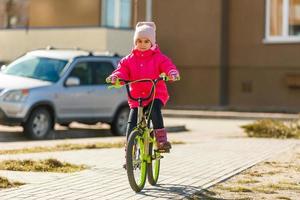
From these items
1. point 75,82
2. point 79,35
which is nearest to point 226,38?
point 79,35

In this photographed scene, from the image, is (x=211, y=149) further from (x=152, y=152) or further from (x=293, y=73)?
(x=293, y=73)

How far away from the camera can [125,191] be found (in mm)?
7719

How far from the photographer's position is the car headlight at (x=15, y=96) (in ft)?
48.0

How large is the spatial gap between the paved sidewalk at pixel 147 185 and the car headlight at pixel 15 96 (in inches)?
135

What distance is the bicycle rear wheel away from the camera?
8094mm

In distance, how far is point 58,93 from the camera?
15.5 metres

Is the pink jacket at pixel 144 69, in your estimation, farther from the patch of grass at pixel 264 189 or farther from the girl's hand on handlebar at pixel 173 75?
the patch of grass at pixel 264 189

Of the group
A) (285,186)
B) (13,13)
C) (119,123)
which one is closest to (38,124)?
(119,123)

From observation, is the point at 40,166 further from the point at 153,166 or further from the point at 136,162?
the point at 136,162

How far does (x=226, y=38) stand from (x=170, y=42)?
2053 mm

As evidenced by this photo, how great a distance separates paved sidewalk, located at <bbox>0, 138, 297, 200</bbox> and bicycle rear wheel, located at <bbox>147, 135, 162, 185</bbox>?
10 cm

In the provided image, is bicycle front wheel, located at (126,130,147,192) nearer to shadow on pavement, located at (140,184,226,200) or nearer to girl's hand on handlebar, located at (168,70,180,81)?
shadow on pavement, located at (140,184,226,200)

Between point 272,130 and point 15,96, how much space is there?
5.12m

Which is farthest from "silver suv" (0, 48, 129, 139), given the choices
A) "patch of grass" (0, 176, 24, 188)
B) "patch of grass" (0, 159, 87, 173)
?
"patch of grass" (0, 176, 24, 188)
